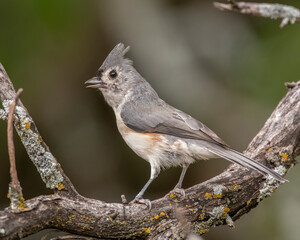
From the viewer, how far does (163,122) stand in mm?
4238

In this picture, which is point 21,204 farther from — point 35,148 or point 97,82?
point 97,82

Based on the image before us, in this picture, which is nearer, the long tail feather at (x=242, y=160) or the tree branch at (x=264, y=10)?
the tree branch at (x=264, y=10)

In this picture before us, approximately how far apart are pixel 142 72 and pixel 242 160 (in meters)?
2.54

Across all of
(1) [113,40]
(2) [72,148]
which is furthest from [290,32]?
(2) [72,148]

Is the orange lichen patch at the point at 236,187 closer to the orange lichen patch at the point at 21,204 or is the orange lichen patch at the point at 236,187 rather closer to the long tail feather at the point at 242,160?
the long tail feather at the point at 242,160

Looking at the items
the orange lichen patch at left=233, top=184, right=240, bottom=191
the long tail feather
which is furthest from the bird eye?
the orange lichen patch at left=233, top=184, right=240, bottom=191

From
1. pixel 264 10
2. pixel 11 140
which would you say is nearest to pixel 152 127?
pixel 11 140

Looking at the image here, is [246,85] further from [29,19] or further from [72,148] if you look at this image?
[29,19]

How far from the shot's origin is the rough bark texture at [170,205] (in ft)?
9.45

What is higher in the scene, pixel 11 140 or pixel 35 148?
pixel 11 140

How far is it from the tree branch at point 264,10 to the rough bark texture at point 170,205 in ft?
5.38

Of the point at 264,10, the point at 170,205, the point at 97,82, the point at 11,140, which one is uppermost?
the point at 264,10

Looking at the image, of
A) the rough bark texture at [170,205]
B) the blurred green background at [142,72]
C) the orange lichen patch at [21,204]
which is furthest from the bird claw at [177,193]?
the blurred green background at [142,72]

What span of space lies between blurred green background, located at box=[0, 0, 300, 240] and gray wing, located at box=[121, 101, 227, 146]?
1.08 meters
